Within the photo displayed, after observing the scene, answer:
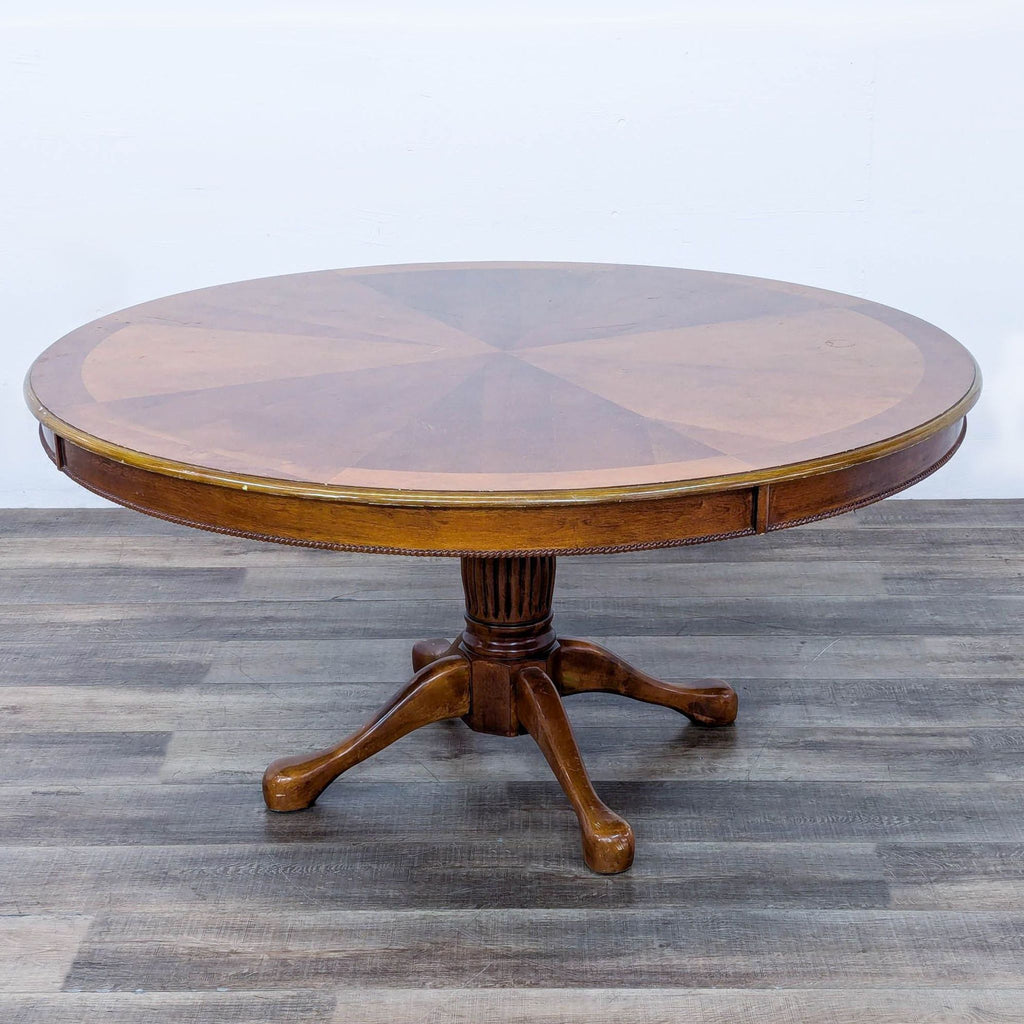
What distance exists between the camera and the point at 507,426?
162 cm

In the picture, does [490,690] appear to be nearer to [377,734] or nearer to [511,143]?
[377,734]

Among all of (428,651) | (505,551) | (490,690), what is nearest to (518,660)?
(490,690)

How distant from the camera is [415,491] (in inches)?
56.1

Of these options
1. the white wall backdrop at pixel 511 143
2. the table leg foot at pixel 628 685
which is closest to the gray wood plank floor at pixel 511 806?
the table leg foot at pixel 628 685

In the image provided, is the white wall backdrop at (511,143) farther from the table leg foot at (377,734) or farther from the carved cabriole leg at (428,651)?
the table leg foot at (377,734)

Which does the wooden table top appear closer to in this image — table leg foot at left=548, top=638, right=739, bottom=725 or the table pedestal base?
the table pedestal base

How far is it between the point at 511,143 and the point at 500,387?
1.72 m

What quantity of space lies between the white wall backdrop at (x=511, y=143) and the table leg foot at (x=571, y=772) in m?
1.56

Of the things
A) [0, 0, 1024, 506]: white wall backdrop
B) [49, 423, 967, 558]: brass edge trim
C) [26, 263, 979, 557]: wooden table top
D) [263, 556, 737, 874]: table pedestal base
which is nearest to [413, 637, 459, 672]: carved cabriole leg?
[263, 556, 737, 874]: table pedestal base

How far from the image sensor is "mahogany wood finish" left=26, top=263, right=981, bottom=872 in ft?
4.80

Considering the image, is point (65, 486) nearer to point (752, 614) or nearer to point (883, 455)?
point (752, 614)

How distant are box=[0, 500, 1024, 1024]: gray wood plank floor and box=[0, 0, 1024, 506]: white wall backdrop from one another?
79 centimetres

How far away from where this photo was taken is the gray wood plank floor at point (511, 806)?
179cm

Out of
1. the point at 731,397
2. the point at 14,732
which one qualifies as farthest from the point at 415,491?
the point at 14,732
